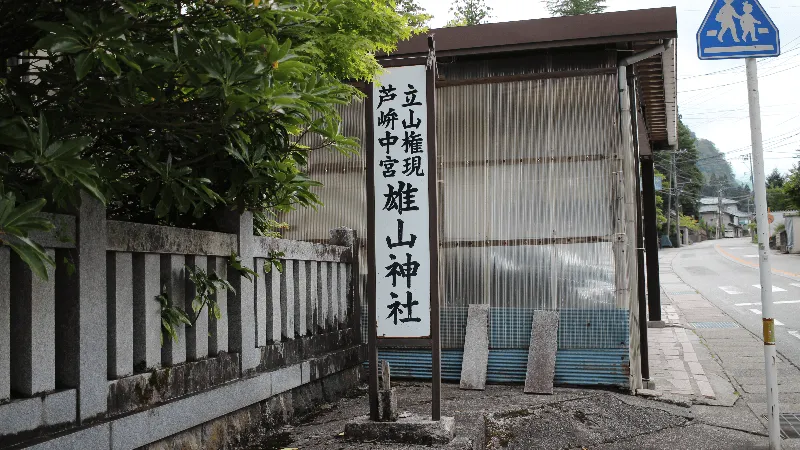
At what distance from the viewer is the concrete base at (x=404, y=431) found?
5609 millimetres

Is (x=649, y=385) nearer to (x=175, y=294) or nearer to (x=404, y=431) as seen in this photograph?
(x=404, y=431)

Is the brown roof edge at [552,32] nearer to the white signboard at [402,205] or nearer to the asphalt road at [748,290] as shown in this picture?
the white signboard at [402,205]

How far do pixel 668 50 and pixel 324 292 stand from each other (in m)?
5.24

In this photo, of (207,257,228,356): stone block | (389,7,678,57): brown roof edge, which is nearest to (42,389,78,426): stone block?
(207,257,228,356): stone block

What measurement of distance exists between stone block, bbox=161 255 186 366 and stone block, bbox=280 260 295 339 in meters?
1.71

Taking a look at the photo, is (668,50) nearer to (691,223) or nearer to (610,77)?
(610,77)

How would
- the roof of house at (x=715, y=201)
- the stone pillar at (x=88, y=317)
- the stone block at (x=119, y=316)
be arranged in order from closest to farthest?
the stone pillar at (x=88, y=317) < the stone block at (x=119, y=316) < the roof of house at (x=715, y=201)

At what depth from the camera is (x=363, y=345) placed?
873cm

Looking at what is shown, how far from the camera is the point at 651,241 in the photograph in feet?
51.8

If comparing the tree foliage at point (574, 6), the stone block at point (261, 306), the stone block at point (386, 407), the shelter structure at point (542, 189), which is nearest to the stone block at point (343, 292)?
the shelter structure at point (542, 189)

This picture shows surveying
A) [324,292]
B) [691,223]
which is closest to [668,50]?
[324,292]

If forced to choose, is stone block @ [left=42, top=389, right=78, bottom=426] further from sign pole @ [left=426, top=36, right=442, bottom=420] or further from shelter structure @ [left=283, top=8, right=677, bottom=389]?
shelter structure @ [left=283, top=8, right=677, bottom=389]

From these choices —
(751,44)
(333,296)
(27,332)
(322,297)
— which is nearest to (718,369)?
(751,44)

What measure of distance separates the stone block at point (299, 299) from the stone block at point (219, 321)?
135cm
